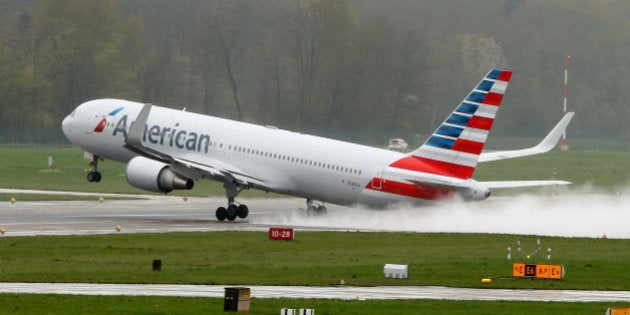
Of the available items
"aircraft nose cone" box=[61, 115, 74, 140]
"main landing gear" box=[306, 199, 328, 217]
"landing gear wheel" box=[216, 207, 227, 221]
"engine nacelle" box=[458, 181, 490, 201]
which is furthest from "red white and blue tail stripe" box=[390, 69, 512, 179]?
"aircraft nose cone" box=[61, 115, 74, 140]

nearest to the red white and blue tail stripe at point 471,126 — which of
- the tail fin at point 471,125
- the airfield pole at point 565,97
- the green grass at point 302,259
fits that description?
the tail fin at point 471,125

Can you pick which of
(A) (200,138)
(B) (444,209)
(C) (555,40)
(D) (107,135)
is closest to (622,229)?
(B) (444,209)

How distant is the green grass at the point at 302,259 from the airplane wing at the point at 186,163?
7.49 metres

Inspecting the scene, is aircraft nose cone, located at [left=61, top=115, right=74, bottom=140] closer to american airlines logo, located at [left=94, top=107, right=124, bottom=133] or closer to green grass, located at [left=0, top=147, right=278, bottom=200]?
american airlines logo, located at [left=94, top=107, right=124, bottom=133]

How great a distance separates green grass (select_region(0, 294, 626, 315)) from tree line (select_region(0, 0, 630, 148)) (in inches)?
3046

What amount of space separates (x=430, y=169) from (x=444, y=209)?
2.10 meters

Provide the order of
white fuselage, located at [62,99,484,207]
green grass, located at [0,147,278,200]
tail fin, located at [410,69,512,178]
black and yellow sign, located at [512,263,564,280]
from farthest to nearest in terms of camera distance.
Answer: green grass, located at [0,147,278,200] → white fuselage, located at [62,99,484,207] → tail fin, located at [410,69,512,178] → black and yellow sign, located at [512,263,564,280]

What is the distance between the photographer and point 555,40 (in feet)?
422

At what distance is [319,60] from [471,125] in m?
55.2

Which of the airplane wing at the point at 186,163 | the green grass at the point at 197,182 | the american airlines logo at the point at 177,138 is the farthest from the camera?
the green grass at the point at 197,182

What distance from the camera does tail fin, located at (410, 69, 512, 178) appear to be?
2222 inches

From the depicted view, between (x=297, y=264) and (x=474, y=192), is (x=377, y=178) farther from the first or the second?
(x=297, y=264)

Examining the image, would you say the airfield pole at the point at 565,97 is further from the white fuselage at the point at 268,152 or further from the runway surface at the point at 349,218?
the white fuselage at the point at 268,152

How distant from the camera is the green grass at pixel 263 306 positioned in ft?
98.6
